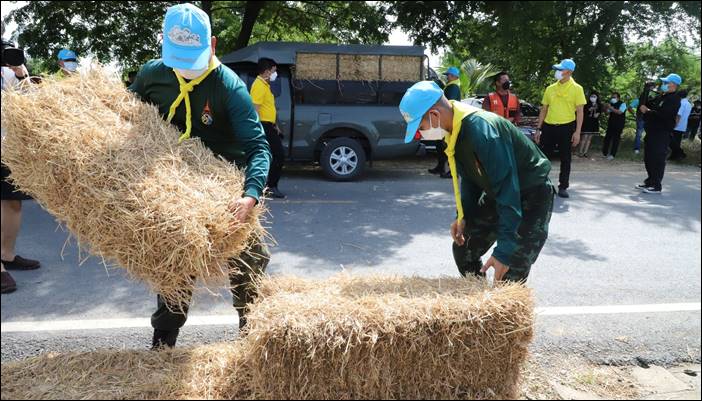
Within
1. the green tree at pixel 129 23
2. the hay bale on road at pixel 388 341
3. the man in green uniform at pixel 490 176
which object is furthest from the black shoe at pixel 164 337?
the green tree at pixel 129 23

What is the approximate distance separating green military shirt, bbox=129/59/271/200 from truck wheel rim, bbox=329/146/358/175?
261 inches

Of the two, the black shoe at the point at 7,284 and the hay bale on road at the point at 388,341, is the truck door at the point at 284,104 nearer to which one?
the black shoe at the point at 7,284

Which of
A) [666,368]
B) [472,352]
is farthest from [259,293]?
[666,368]

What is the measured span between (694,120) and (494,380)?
2103 centimetres

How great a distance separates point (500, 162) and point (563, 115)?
21.3 ft

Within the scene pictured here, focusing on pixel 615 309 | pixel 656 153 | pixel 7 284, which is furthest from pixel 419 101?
pixel 656 153

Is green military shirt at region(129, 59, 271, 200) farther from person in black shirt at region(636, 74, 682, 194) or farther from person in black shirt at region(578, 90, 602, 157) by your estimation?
person in black shirt at region(578, 90, 602, 157)

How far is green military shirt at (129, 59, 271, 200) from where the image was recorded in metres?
3.06

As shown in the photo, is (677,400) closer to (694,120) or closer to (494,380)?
(494,380)

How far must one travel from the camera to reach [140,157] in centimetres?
275

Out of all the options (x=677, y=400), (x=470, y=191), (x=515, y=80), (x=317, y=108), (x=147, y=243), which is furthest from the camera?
(x=515, y=80)

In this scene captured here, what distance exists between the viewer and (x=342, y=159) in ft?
32.5

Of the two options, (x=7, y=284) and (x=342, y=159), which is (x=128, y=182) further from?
(x=342, y=159)

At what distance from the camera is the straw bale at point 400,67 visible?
10.4 metres
